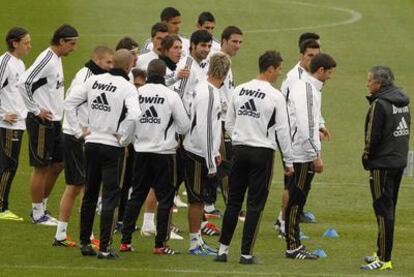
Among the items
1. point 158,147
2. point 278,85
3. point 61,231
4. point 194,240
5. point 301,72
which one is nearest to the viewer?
point 158,147

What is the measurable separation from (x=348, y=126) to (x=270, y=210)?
7605 mm

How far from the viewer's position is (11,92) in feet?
60.8

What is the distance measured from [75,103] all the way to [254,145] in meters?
2.15

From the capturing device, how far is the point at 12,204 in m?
19.4

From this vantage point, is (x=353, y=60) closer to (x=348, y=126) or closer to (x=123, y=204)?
(x=348, y=126)

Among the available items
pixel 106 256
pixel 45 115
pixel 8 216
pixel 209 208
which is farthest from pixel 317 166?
pixel 8 216

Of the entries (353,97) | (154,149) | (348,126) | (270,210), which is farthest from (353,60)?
(154,149)

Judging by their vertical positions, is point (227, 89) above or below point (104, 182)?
above

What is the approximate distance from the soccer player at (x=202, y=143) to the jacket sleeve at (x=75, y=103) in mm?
1264

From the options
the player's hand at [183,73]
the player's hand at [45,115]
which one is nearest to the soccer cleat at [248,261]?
the player's hand at [183,73]

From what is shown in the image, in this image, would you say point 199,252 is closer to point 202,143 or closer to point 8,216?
point 202,143

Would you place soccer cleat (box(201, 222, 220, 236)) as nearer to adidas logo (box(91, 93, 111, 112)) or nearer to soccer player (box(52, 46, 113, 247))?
soccer player (box(52, 46, 113, 247))

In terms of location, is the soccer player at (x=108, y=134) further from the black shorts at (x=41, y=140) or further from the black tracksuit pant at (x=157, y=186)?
the black shorts at (x=41, y=140)

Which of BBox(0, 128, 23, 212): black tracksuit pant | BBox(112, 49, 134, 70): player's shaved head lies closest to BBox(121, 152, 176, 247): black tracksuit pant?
BBox(112, 49, 134, 70): player's shaved head
